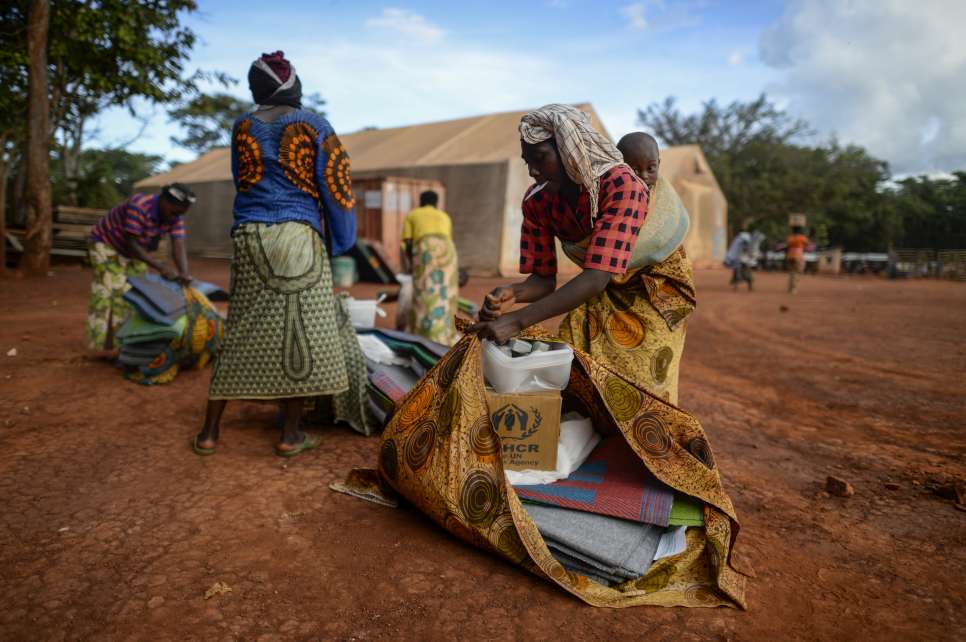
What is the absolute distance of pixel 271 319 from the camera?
2760 millimetres

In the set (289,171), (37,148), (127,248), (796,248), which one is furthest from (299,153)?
(796,248)

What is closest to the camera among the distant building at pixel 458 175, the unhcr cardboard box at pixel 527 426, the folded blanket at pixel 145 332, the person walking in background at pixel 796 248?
the unhcr cardboard box at pixel 527 426

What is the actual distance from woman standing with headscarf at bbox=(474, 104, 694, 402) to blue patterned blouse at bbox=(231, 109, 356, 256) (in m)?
1.01

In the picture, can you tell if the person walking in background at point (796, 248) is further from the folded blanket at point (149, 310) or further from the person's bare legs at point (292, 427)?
the person's bare legs at point (292, 427)

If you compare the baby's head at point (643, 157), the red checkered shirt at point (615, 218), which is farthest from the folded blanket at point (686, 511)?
the baby's head at point (643, 157)

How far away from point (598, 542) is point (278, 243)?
1850 mm

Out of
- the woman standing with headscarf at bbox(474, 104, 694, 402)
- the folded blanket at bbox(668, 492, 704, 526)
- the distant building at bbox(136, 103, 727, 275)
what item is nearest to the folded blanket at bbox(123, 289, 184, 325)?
the woman standing with headscarf at bbox(474, 104, 694, 402)

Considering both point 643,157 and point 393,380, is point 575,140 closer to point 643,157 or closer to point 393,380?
point 643,157

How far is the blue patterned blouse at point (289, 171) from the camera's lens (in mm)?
2713

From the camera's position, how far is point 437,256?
599cm

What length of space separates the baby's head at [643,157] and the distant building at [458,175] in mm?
11597

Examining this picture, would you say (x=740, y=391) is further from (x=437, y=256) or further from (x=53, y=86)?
(x=53, y=86)

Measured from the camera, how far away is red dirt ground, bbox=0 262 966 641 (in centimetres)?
173

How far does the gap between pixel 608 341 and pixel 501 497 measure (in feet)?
2.60
